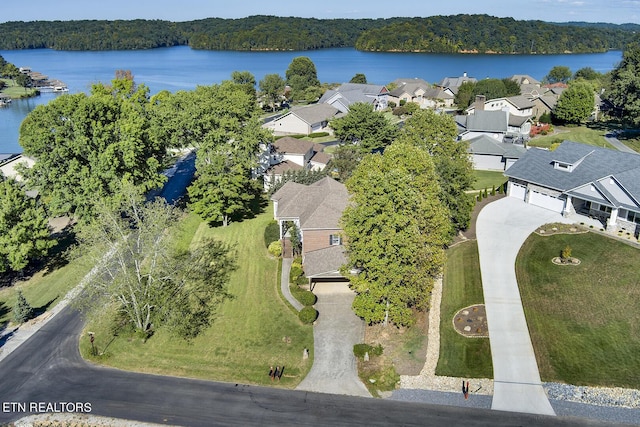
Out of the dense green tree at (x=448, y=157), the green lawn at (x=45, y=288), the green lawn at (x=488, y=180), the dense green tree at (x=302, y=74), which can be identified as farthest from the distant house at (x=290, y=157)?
the dense green tree at (x=302, y=74)

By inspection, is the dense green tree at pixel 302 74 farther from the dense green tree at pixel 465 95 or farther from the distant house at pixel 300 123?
the dense green tree at pixel 465 95

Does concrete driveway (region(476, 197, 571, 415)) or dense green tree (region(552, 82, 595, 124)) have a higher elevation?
dense green tree (region(552, 82, 595, 124))

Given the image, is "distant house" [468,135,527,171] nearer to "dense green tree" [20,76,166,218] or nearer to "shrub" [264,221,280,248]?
"shrub" [264,221,280,248]

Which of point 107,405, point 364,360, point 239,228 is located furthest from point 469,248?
point 107,405

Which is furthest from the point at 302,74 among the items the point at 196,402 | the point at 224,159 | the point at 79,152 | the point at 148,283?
the point at 196,402

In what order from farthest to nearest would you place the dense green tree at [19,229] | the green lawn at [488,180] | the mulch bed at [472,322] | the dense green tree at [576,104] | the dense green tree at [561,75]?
1. the dense green tree at [561,75]
2. the dense green tree at [576,104]
3. the green lawn at [488,180]
4. the dense green tree at [19,229]
5. the mulch bed at [472,322]

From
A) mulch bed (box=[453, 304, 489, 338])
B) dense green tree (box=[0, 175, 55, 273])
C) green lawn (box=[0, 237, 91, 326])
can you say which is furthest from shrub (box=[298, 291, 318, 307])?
dense green tree (box=[0, 175, 55, 273])

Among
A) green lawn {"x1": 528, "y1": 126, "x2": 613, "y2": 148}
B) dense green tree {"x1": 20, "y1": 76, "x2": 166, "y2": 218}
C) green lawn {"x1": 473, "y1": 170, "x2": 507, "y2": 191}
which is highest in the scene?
dense green tree {"x1": 20, "y1": 76, "x2": 166, "y2": 218}
